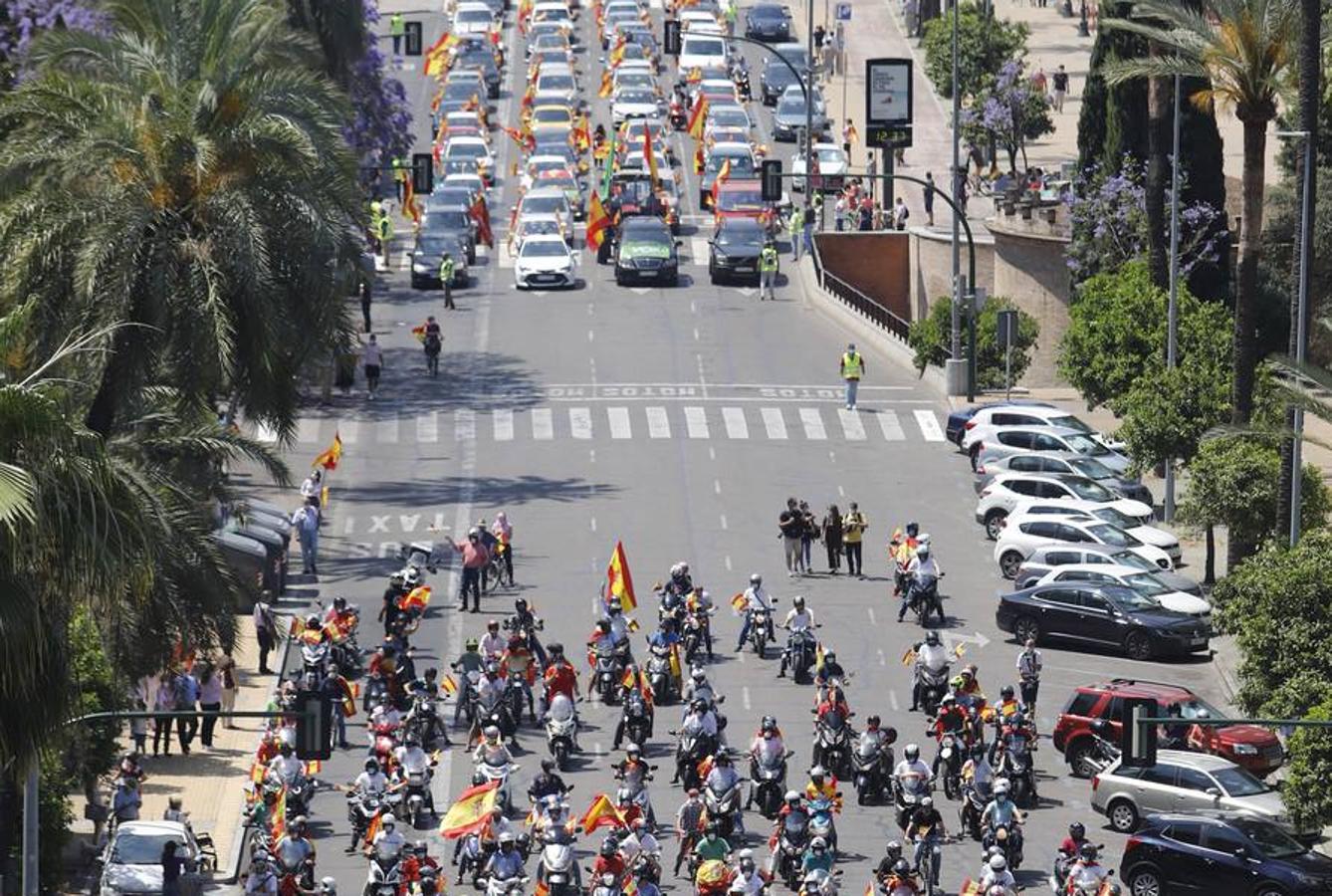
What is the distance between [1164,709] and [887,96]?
48027mm

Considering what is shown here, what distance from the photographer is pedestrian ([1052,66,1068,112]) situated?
10450cm

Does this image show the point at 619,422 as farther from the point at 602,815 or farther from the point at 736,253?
the point at 602,815

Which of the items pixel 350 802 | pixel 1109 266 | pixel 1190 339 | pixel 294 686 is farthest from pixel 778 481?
pixel 350 802

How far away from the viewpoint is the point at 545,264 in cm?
8069

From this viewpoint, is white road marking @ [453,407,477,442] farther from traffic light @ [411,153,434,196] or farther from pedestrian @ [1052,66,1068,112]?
pedestrian @ [1052,66,1068,112]

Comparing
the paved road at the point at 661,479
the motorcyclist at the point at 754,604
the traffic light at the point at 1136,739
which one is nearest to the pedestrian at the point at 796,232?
the paved road at the point at 661,479

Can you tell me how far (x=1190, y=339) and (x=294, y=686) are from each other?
21.6 m

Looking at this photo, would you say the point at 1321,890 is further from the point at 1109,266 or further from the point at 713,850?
the point at 1109,266

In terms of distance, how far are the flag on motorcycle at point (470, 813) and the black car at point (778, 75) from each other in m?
68.7

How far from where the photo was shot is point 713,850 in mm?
38500

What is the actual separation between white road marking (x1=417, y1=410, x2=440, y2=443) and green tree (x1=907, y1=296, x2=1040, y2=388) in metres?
10.9

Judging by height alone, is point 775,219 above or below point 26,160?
below

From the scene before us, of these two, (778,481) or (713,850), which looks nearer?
(713,850)

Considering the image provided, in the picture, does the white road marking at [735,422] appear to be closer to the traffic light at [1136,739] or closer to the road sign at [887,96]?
the road sign at [887,96]
